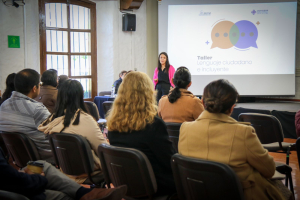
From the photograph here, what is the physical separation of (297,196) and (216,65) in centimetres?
514

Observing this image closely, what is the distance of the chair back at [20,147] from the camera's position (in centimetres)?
239

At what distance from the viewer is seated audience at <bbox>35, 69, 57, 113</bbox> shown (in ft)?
11.3

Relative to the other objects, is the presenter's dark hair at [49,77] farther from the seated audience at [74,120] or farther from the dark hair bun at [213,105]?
the dark hair bun at [213,105]

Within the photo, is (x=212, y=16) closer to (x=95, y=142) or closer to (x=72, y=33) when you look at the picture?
(x=72, y=33)

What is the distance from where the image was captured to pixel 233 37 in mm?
7598

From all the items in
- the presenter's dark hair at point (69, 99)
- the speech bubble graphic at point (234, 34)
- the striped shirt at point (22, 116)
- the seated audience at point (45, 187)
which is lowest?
the seated audience at point (45, 187)

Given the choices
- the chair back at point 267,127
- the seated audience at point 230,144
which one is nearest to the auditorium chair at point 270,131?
the chair back at point 267,127

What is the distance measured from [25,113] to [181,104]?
143 centimetres

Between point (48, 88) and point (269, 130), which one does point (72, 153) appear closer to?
point (48, 88)

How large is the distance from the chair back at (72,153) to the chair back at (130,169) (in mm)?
257

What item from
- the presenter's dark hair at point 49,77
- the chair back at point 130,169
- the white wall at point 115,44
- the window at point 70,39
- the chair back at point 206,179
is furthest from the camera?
the white wall at point 115,44

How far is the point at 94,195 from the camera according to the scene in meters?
1.74

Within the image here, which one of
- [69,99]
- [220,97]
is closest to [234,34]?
[69,99]

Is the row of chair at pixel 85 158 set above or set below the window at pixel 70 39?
below
